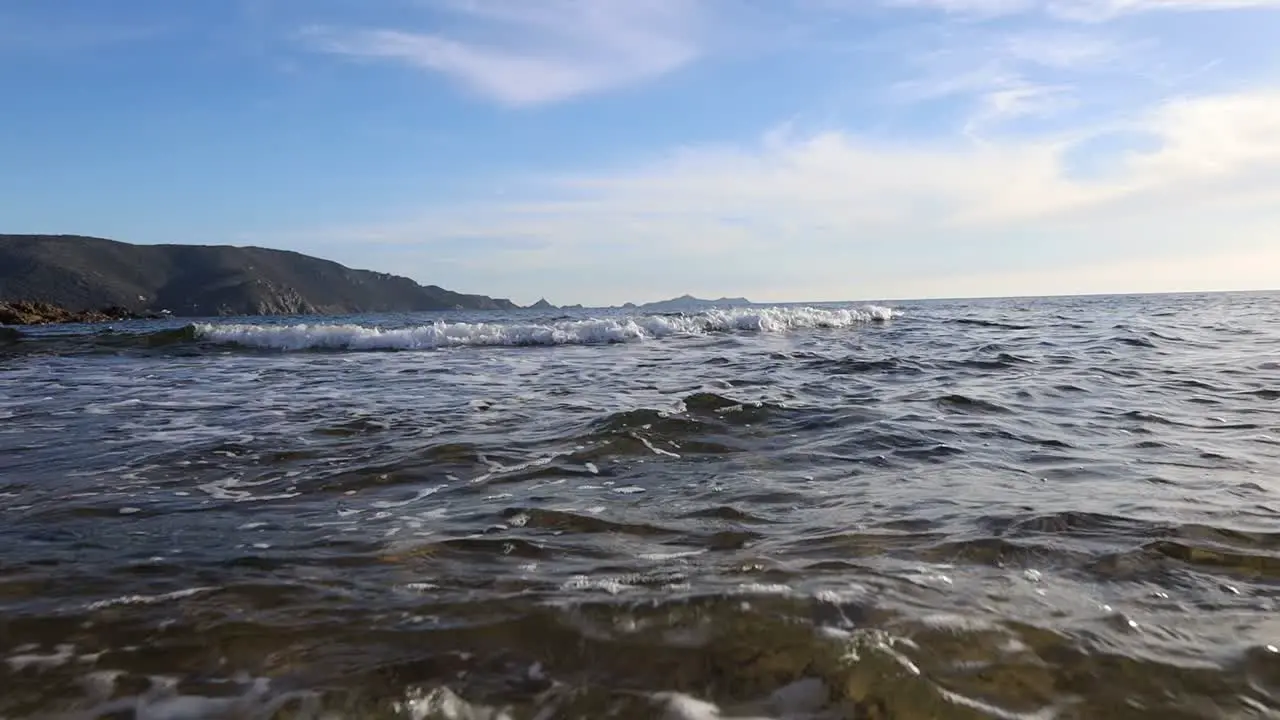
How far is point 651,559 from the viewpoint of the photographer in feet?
11.6

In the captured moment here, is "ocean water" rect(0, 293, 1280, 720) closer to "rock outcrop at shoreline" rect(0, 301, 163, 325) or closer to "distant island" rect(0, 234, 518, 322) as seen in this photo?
"rock outcrop at shoreline" rect(0, 301, 163, 325)

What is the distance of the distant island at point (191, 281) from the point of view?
326 feet

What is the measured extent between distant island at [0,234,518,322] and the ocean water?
6936 cm

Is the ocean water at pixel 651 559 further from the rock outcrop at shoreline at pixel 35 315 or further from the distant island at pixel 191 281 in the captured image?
the distant island at pixel 191 281

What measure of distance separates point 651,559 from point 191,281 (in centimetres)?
14567

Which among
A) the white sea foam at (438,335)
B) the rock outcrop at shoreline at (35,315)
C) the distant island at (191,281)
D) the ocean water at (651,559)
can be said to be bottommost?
the ocean water at (651,559)

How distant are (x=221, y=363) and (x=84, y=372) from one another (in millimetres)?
2269

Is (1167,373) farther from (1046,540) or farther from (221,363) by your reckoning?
(221,363)

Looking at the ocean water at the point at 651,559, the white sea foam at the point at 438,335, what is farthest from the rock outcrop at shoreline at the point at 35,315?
the ocean water at the point at 651,559

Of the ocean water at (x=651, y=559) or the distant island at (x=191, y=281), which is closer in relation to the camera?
the ocean water at (x=651, y=559)

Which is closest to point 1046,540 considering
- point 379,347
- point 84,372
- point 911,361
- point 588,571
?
point 588,571

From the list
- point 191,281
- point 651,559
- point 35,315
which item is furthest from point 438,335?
point 191,281

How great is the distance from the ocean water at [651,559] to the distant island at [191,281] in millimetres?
69362

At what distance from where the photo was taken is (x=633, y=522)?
13.7ft
